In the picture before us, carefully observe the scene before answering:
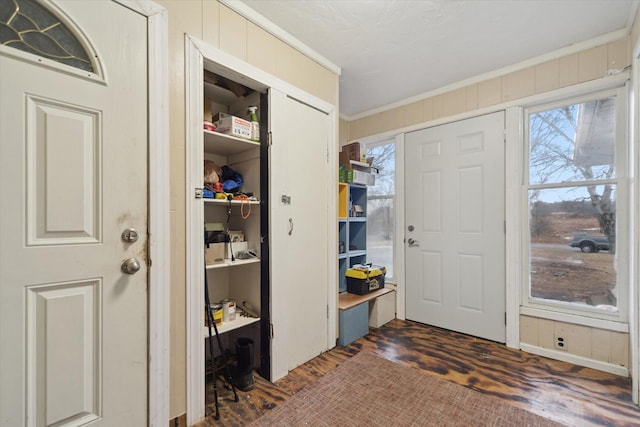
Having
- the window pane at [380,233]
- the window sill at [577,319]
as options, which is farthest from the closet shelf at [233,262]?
the window sill at [577,319]

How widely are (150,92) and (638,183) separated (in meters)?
2.79

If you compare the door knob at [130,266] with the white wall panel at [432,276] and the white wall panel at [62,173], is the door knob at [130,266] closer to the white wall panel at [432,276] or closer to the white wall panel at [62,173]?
the white wall panel at [62,173]

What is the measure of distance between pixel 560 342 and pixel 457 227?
118 centimetres

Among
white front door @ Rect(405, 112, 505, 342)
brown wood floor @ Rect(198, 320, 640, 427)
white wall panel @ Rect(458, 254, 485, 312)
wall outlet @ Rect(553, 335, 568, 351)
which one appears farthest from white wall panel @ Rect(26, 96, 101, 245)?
wall outlet @ Rect(553, 335, 568, 351)

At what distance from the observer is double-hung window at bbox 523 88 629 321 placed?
6.61ft

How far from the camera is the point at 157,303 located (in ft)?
4.27

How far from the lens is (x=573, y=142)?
2.21 metres

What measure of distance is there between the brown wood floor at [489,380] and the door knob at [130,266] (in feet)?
3.00

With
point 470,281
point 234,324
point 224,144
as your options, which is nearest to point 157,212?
point 224,144

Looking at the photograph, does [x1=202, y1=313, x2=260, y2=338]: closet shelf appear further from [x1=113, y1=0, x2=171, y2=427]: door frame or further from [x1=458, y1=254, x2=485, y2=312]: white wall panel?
[x1=458, y1=254, x2=485, y2=312]: white wall panel

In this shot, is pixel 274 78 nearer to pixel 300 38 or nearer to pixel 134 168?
pixel 300 38

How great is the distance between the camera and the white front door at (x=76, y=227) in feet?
3.23

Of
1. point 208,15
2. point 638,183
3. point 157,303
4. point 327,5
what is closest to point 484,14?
point 327,5

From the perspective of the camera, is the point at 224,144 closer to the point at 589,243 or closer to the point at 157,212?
the point at 157,212
